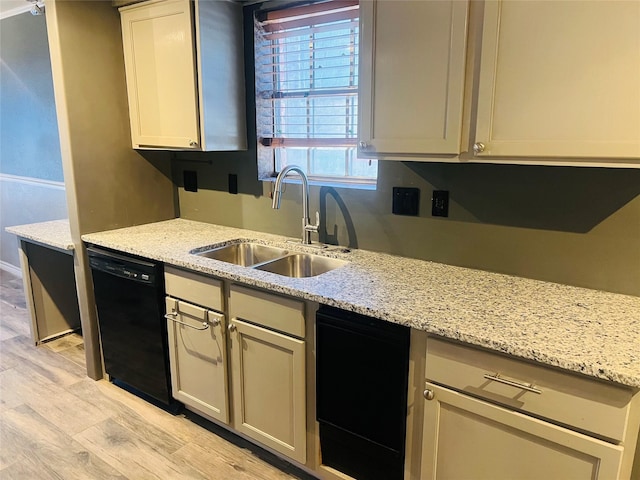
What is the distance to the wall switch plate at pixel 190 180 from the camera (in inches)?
114

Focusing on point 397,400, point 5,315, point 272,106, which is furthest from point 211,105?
point 5,315

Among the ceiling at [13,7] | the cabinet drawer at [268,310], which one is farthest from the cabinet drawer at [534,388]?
the ceiling at [13,7]

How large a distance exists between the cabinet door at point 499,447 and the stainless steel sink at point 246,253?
120cm

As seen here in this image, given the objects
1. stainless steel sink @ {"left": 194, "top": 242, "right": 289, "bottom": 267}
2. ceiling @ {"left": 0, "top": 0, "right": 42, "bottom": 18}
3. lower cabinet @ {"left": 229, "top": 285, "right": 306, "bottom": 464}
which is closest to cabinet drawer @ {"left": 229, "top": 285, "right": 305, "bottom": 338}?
lower cabinet @ {"left": 229, "top": 285, "right": 306, "bottom": 464}

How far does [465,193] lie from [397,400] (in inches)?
34.8

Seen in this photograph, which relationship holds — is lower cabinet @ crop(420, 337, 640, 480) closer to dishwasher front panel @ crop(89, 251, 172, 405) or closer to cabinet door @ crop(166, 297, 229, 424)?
cabinet door @ crop(166, 297, 229, 424)

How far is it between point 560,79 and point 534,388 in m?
0.90

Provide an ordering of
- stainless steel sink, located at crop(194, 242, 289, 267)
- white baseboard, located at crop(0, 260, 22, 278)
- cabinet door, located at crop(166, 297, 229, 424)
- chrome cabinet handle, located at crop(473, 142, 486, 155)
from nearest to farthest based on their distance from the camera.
Answer: chrome cabinet handle, located at crop(473, 142, 486, 155) → cabinet door, located at crop(166, 297, 229, 424) → stainless steel sink, located at crop(194, 242, 289, 267) → white baseboard, located at crop(0, 260, 22, 278)

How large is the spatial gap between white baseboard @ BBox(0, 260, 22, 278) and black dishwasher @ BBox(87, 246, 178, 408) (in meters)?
2.67

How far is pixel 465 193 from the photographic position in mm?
1924

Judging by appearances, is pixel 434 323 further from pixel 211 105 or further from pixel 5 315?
pixel 5 315

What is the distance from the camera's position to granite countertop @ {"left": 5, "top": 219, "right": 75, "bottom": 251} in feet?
8.68

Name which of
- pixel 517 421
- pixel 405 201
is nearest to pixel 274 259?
pixel 405 201

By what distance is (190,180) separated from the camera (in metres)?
2.93
